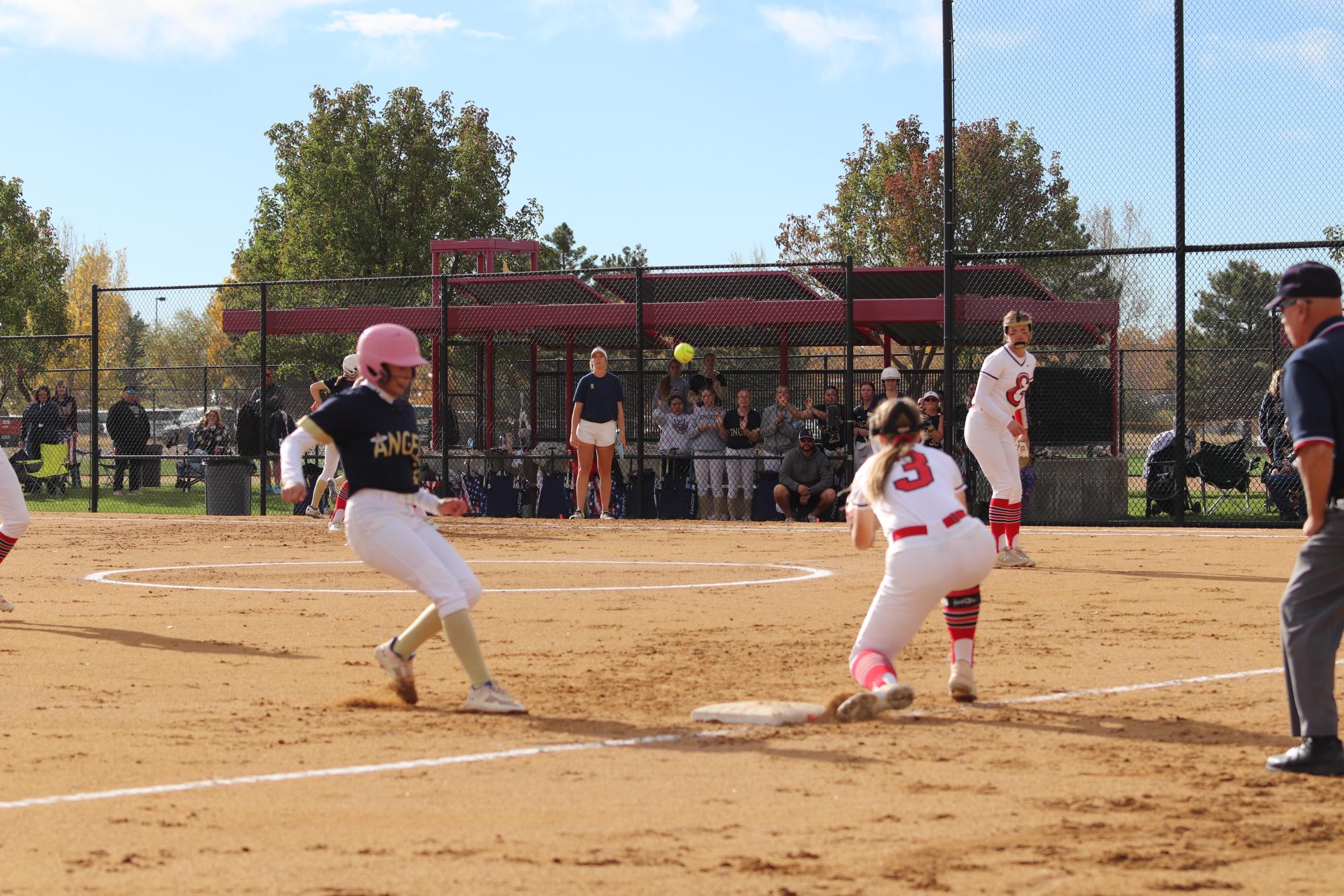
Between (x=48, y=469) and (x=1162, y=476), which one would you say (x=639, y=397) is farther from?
(x=48, y=469)

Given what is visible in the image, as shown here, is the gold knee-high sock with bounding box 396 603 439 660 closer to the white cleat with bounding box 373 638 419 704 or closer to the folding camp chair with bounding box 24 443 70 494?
the white cleat with bounding box 373 638 419 704

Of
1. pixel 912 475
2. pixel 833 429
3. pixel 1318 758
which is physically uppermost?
pixel 833 429

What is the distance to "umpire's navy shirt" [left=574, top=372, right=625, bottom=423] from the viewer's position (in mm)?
19812

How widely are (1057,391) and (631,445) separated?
6.49m

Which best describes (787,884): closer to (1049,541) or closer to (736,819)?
(736,819)

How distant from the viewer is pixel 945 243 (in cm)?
1945

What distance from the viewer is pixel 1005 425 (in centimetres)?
1348

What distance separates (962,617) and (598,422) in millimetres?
12820

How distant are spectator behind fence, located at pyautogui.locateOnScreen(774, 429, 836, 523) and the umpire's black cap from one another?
13.8 m

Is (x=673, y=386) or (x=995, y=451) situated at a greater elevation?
(x=673, y=386)

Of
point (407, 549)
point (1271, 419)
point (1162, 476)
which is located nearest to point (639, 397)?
point (1162, 476)

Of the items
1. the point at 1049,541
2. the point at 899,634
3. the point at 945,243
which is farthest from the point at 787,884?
the point at 945,243

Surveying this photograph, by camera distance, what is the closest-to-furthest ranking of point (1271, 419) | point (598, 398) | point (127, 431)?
1. point (1271, 419)
2. point (598, 398)
3. point (127, 431)

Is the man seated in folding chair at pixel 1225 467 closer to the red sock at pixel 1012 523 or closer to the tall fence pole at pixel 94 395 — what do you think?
the red sock at pixel 1012 523
